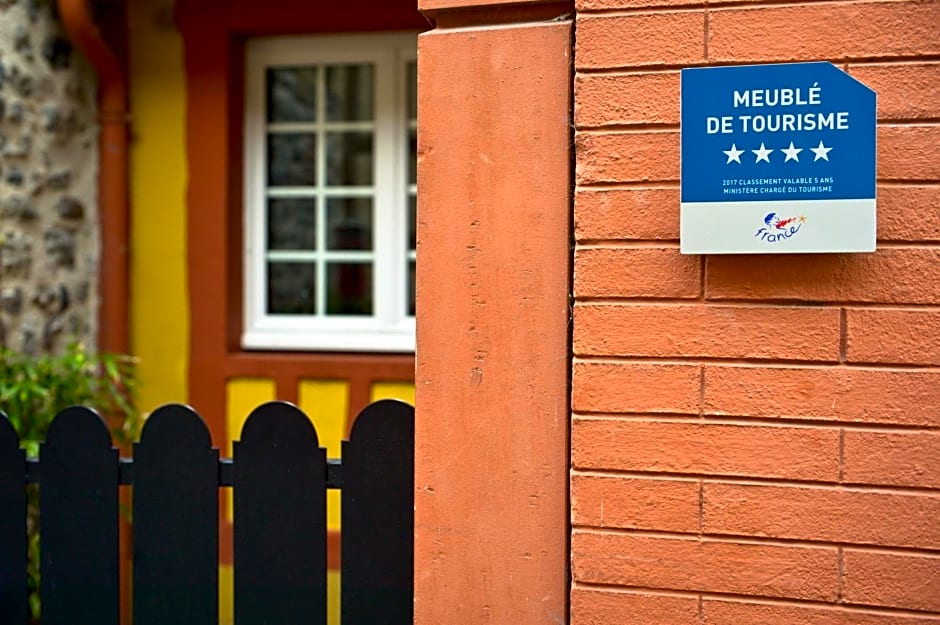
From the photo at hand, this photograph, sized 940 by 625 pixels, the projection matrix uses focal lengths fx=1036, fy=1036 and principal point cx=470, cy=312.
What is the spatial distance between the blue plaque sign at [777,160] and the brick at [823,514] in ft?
1.62

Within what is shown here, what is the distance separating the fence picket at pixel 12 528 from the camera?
286 cm

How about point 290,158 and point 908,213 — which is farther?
point 290,158

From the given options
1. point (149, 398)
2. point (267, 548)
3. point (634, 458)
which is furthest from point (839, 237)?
point (149, 398)

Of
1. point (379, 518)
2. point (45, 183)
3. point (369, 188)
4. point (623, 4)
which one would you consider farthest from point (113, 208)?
point (623, 4)

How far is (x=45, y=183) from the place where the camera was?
4719 mm

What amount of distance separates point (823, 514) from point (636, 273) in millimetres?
619

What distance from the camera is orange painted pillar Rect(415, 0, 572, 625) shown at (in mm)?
2262

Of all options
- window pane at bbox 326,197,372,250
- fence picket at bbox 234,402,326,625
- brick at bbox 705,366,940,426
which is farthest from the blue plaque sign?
window pane at bbox 326,197,372,250

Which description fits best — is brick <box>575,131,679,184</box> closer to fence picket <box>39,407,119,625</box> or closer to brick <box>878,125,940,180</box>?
brick <box>878,125,940,180</box>

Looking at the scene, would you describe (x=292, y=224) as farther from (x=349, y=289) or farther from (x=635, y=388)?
(x=635, y=388)

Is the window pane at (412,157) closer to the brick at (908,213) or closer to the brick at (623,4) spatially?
the brick at (623,4)

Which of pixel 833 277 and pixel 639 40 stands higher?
pixel 639 40

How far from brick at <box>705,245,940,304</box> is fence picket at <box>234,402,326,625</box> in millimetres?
1132

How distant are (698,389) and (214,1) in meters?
3.69
